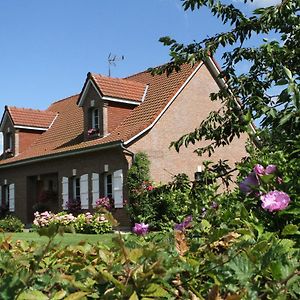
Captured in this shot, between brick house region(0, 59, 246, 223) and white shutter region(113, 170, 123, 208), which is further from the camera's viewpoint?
brick house region(0, 59, 246, 223)

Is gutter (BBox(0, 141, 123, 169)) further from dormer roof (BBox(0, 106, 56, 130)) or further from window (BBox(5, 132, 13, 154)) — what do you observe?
dormer roof (BBox(0, 106, 56, 130))

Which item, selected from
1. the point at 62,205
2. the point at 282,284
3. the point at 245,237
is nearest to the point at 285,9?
the point at 245,237

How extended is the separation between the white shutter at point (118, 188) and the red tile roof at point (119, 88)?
3744 mm

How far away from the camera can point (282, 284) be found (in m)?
1.45

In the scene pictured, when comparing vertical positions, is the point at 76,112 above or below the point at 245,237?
above

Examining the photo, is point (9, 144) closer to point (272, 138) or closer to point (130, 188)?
point (130, 188)

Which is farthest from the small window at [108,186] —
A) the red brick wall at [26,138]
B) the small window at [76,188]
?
the red brick wall at [26,138]

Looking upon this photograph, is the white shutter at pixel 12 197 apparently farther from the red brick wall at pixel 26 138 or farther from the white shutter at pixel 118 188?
the white shutter at pixel 118 188

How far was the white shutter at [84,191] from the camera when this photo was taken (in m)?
23.6

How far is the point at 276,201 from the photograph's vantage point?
229cm

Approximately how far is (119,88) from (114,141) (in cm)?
394

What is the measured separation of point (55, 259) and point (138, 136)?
19122 mm

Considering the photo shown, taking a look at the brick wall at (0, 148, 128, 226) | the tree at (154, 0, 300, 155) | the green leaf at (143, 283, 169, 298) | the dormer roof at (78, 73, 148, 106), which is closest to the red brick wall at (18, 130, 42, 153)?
the brick wall at (0, 148, 128, 226)

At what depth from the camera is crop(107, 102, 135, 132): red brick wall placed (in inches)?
917
